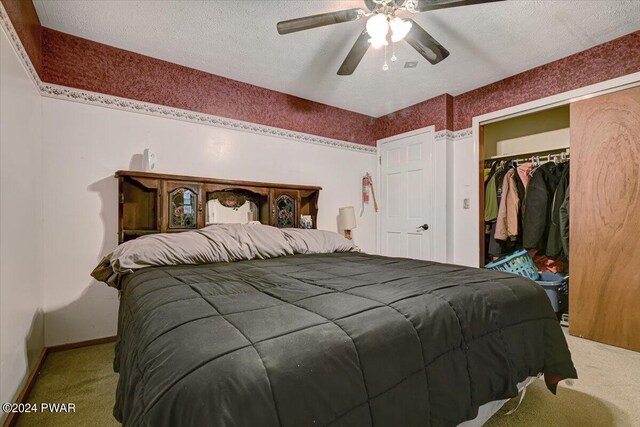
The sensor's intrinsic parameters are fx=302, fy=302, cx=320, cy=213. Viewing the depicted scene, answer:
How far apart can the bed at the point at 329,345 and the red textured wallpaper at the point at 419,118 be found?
2388 millimetres

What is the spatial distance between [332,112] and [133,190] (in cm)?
244

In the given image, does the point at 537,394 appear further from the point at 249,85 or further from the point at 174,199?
the point at 249,85

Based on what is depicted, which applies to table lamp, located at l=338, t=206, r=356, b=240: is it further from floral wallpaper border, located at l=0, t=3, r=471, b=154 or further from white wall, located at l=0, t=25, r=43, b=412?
white wall, located at l=0, t=25, r=43, b=412

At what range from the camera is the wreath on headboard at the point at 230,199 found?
9.86 ft

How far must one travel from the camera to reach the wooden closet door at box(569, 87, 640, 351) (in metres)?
2.34

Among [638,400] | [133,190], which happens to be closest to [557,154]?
[638,400]

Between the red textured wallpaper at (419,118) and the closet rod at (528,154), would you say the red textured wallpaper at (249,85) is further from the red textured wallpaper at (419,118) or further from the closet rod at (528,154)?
the closet rod at (528,154)

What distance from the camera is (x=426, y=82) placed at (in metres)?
3.20

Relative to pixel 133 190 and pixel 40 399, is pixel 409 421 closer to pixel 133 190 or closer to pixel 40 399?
pixel 40 399

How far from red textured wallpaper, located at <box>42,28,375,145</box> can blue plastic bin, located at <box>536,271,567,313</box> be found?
9.26 feet

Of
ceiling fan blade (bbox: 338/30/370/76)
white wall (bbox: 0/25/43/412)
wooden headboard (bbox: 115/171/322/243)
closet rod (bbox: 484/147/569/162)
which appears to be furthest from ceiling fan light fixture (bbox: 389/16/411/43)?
closet rod (bbox: 484/147/569/162)

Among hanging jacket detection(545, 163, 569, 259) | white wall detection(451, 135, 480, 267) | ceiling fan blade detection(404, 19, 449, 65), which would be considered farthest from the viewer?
white wall detection(451, 135, 480, 267)

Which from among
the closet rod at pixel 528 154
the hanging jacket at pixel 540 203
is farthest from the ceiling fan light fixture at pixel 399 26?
the closet rod at pixel 528 154

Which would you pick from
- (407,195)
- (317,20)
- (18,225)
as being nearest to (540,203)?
(407,195)
